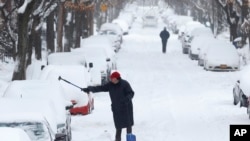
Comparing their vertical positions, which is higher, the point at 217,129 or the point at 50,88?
the point at 50,88

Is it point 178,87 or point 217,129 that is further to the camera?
point 178,87

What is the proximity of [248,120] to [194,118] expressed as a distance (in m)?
1.63

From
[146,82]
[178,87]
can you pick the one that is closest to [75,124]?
[178,87]

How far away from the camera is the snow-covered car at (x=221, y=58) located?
37419mm

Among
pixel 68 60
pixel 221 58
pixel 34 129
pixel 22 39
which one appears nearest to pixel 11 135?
pixel 34 129

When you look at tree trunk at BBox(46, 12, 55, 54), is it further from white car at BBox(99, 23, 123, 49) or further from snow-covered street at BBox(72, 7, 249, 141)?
white car at BBox(99, 23, 123, 49)

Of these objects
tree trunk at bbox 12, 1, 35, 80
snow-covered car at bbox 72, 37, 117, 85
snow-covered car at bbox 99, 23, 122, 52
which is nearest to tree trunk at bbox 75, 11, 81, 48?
snow-covered car at bbox 99, 23, 122, 52

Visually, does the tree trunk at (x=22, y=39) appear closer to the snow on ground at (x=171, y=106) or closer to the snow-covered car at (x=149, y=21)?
the snow on ground at (x=171, y=106)

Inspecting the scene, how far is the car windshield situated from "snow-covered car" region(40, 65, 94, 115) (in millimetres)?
8331

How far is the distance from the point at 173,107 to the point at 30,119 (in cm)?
1175

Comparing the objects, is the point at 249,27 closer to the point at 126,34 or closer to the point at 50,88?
the point at 50,88

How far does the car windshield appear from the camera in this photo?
12164 millimetres

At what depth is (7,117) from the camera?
12.5 m

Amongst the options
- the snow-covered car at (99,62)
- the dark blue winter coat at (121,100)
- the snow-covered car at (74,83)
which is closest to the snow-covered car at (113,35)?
the snow-covered car at (99,62)
